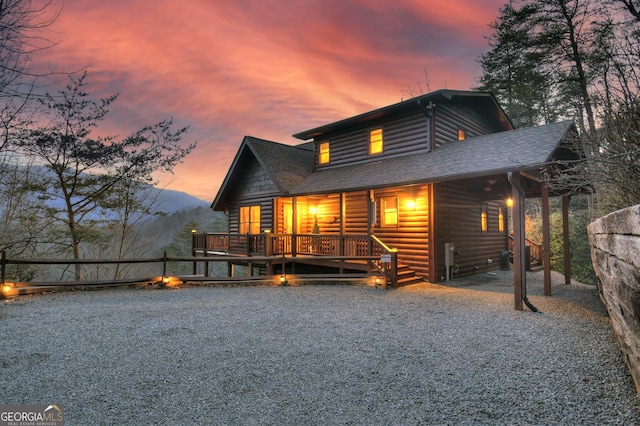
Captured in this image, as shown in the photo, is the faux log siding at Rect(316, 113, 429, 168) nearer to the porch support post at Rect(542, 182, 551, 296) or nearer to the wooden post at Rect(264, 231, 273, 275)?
the porch support post at Rect(542, 182, 551, 296)

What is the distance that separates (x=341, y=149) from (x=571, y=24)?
14357 mm

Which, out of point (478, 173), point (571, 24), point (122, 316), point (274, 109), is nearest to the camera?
point (122, 316)

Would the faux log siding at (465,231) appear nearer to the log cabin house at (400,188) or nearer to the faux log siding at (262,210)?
the log cabin house at (400,188)

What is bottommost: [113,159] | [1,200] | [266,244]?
[266,244]

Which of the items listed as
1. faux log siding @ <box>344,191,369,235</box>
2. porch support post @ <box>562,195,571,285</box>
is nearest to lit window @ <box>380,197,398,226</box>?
faux log siding @ <box>344,191,369,235</box>

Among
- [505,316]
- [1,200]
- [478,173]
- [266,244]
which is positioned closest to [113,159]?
[1,200]

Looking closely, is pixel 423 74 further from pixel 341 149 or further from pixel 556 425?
pixel 556 425

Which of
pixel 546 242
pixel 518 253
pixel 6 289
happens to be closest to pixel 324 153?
pixel 546 242

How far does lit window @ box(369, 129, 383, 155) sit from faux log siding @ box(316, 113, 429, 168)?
0.56 ft

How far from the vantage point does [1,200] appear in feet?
39.9

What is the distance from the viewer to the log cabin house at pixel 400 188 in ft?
34.3

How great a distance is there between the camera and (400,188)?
1209cm

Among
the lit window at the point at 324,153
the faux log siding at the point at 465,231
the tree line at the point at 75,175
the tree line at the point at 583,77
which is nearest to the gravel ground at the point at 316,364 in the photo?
the tree line at the point at 583,77
